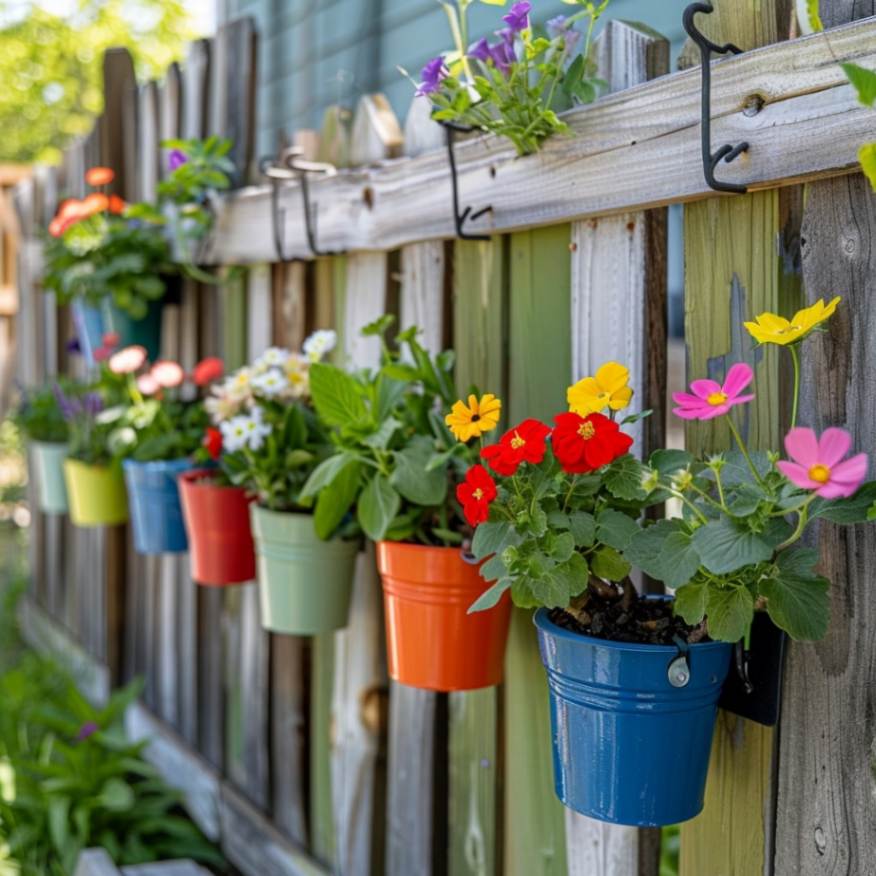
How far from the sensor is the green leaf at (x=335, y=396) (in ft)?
5.82

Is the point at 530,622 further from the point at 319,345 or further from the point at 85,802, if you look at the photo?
the point at 85,802

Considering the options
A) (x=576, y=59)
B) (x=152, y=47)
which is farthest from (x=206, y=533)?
(x=152, y=47)

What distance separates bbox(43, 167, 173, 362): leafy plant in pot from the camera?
9.38 feet

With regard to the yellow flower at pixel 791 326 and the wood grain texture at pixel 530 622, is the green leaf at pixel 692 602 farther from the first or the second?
the wood grain texture at pixel 530 622

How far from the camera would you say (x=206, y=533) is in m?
2.30

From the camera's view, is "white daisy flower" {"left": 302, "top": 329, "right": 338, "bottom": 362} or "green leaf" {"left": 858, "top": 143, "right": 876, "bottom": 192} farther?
"white daisy flower" {"left": 302, "top": 329, "right": 338, "bottom": 362}

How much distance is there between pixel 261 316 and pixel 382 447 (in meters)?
1.03

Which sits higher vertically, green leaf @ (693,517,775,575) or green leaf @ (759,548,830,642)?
green leaf @ (693,517,775,575)

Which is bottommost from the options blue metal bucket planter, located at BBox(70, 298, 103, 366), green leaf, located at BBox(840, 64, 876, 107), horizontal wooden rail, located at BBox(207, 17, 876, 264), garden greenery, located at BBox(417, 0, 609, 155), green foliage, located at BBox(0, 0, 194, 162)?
blue metal bucket planter, located at BBox(70, 298, 103, 366)

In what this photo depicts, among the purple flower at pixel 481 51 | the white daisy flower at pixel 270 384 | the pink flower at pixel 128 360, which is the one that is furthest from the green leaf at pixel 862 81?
the pink flower at pixel 128 360

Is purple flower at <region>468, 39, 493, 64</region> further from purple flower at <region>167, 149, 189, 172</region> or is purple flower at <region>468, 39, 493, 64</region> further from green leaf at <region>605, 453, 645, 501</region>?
purple flower at <region>167, 149, 189, 172</region>

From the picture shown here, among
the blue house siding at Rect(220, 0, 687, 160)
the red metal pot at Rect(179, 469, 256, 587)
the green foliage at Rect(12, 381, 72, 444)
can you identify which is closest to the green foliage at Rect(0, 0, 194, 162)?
the blue house siding at Rect(220, 0, 687, 160)

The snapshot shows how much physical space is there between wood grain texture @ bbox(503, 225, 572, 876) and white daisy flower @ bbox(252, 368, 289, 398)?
458mm

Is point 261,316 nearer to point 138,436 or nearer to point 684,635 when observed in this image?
point 138,436
